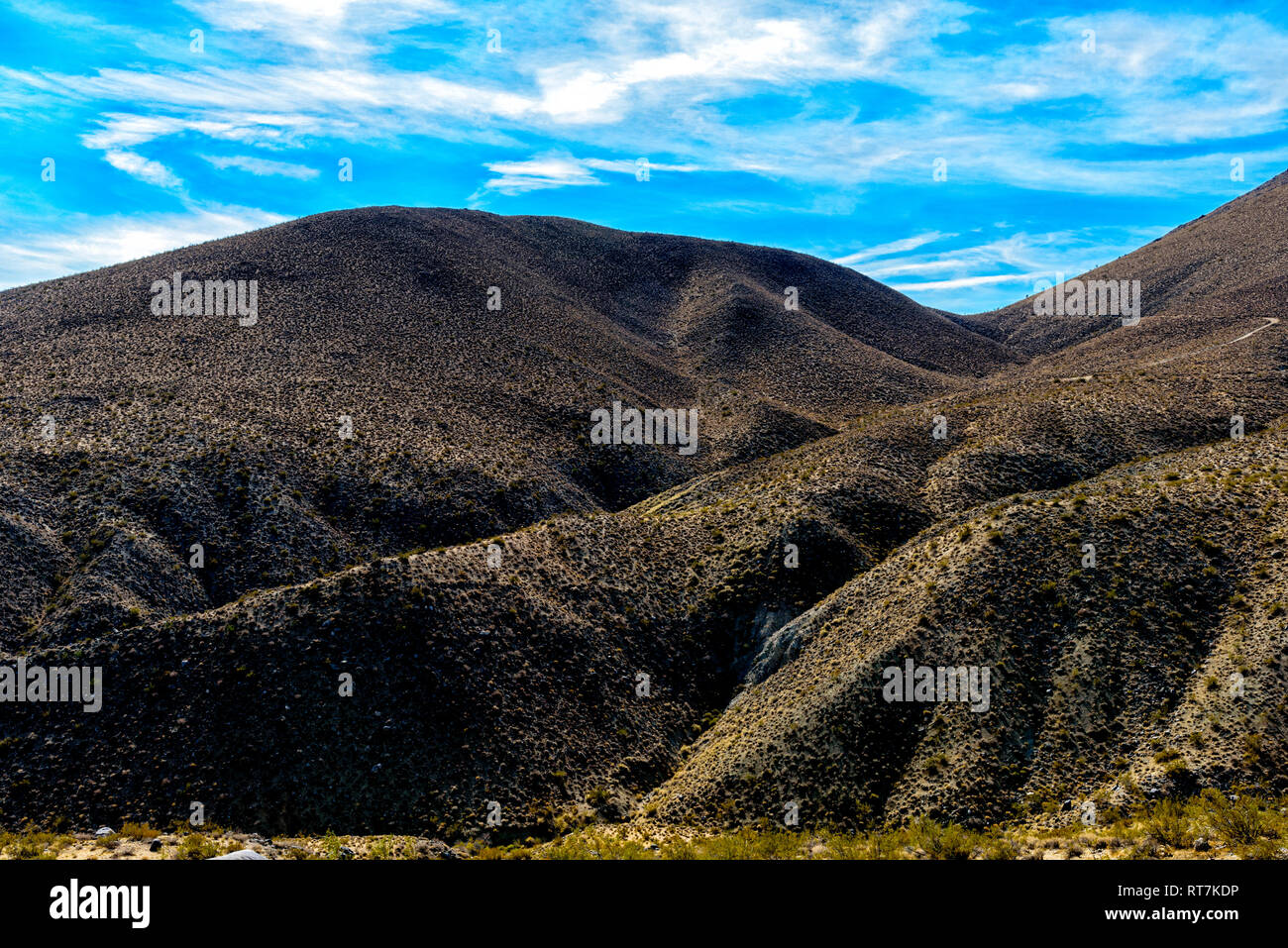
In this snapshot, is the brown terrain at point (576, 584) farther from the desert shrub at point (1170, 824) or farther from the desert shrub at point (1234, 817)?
the desert shrub at point (1234, 817)

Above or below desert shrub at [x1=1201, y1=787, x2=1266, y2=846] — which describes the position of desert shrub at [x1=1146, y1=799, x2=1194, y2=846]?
below

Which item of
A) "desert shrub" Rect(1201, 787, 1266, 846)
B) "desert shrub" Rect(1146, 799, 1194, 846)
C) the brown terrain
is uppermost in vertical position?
the brown terrain

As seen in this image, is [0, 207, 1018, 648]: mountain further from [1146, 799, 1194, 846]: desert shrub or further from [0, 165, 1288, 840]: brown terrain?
[1146, 799, 1194, 846]: desert shrub

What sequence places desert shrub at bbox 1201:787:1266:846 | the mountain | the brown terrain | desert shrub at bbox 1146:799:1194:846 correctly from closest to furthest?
desert shrub at bbox 1201:787:1266:846 < desert shrub at bbox 1146:799:1194:846 < the brown terrain < the mountain

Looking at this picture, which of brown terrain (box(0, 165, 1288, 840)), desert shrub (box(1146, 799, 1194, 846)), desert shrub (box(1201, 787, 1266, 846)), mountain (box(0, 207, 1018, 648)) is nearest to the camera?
desert shrub (box(1201, 787, 1266, 846))

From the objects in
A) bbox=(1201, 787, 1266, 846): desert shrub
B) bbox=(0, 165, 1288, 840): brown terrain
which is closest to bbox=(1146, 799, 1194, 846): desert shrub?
bbox=(1201, 787, 1266, 846): desert shrub

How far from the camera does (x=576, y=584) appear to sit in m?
35.9

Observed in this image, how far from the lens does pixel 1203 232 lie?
11725cm

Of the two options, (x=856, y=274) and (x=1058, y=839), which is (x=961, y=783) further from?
(x=856, y=274)

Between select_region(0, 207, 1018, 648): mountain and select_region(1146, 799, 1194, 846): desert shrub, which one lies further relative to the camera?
select_region(0, 207, 1018, 648): mountain

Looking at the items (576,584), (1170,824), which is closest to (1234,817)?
(1170,824)

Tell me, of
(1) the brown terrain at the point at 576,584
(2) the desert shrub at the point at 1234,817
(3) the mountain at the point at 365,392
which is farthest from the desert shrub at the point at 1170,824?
(3) the mountain at the point at 365,392

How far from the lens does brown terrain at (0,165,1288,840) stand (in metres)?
24.2

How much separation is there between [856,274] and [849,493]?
90.0 metres
